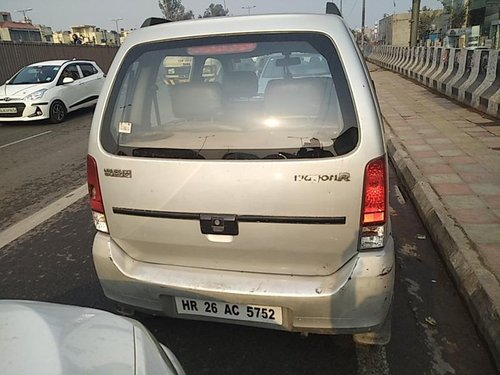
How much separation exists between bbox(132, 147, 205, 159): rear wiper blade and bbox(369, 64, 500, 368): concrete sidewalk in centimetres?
199

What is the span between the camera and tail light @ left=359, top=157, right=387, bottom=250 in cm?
199

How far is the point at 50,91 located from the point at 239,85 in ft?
34.7

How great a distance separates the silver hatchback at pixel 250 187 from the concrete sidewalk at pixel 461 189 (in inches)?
44.2

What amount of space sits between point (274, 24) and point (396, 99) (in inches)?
454

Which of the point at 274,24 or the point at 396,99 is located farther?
the point at 396,99

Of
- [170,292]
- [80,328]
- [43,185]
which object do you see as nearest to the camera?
[80,328]

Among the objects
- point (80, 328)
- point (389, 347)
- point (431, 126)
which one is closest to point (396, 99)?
point (431, 126)

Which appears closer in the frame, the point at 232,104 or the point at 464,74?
the point at 232,104

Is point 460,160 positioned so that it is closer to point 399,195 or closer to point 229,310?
point 399,195

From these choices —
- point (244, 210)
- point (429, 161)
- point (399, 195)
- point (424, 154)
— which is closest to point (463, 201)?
point (399, 195)

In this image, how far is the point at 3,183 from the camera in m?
6.12

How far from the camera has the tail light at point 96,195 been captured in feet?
7.61

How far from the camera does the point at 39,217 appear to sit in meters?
4.71

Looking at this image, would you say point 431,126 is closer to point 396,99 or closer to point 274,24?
point 396,99
